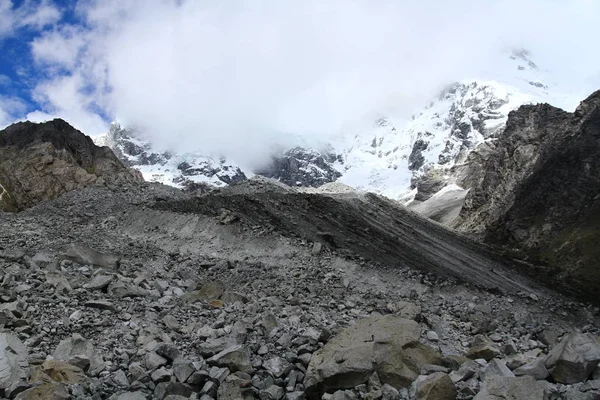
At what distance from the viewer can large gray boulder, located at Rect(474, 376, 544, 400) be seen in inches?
346

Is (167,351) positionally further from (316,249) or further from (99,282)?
(316,249)

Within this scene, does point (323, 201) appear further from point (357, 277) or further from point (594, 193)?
point (594, 193)

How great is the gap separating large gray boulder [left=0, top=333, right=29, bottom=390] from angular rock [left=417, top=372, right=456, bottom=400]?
856 centimetres

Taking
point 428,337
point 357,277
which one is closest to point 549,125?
point 357,277

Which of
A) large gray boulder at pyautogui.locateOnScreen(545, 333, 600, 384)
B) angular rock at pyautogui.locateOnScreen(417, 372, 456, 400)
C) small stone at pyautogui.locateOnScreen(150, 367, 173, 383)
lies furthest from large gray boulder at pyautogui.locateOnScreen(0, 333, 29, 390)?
large gray boulder at pyautogui.locateOnScreen(545, 333, 600, 384)

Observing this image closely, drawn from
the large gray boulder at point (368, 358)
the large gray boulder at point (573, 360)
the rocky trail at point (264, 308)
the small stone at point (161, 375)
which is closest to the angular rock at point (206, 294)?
the rocky trail at point (264, 308)

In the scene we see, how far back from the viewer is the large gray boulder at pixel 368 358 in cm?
1032

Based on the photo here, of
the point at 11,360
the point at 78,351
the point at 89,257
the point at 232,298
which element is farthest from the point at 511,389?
the point at 89,257

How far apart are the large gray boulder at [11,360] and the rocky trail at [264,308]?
4 centimetres

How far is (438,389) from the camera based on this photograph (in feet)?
30.8

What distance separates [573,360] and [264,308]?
9919 millimetres

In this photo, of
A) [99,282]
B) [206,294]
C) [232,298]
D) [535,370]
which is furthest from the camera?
[206,294]

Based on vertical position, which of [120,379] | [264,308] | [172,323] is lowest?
[120,379]

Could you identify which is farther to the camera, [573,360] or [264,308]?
[264,308]
